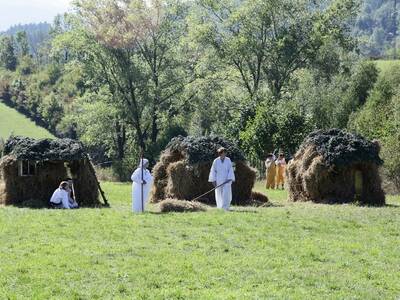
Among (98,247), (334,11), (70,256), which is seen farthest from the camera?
(334,11)

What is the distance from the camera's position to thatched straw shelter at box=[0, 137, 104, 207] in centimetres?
2523

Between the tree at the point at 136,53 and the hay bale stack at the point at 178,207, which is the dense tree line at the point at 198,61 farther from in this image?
the hay bale stack at the point at 178,207

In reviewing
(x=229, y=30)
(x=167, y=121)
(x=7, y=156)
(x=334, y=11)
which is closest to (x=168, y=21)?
(x=229, y=30)

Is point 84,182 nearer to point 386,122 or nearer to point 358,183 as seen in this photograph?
point 358,183

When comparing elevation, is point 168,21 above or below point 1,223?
above

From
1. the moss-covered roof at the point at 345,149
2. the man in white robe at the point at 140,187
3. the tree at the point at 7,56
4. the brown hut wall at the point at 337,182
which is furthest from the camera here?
the tree at the point at 7,56

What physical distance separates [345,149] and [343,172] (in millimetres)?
922

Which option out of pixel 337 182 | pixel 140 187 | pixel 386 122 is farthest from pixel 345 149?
pixel 386 122

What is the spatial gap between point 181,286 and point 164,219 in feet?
27.6

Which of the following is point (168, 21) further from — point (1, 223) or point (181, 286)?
point (181, 286)

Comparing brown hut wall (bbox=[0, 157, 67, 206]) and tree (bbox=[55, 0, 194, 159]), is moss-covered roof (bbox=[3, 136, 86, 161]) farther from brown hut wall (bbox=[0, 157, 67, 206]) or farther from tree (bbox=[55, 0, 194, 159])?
tree (bbox=[55, 0, 194, 159])

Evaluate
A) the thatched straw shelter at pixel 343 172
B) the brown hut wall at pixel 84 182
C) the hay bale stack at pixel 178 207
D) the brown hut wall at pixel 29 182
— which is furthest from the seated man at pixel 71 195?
the thatched straw shelter at pixel 343 172

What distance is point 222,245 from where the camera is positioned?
15344 millimetres

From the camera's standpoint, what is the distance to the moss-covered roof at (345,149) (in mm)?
25531
